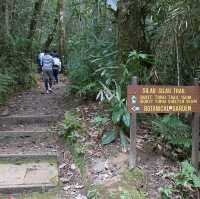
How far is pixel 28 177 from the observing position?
19.5ft

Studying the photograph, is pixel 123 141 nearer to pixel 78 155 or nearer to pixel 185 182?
pixel 78 155

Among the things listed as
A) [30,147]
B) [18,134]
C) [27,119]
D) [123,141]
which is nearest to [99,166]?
[123,141]

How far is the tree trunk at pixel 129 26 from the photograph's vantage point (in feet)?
23.4

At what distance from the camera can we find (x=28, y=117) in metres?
8.66

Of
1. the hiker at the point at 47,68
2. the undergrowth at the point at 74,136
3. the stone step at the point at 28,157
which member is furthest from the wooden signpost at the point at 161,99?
the hiker at the point at 47,68

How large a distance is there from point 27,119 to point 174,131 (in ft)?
12.4

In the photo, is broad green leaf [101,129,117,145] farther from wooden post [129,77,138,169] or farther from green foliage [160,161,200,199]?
green foliage [160,161,200,199]

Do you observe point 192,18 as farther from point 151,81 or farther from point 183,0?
point 151,81

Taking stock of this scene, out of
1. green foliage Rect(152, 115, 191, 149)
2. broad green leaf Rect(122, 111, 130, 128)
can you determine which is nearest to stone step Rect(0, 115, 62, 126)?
broad green leaf Rect(122, 111, 130, 128)

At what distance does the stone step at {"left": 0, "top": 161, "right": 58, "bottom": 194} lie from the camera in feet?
18.3

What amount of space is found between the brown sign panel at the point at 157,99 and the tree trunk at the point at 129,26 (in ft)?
5.98

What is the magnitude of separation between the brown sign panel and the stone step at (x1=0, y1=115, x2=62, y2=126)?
3584mm

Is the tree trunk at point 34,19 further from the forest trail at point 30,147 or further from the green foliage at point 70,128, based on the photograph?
the green foliage at point 70,128

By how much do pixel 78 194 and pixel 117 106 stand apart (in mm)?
1680
